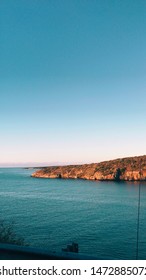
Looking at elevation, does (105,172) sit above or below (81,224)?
above

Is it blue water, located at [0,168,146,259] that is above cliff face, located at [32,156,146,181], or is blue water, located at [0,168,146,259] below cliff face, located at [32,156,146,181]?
below

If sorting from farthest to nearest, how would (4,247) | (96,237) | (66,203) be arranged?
1. (66,203)
2. (96,237)
3. (4,247)

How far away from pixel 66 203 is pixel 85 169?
98575 mm

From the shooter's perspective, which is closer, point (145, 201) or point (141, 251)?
point (141, 251)

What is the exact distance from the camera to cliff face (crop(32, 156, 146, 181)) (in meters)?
141

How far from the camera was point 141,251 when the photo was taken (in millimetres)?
33406

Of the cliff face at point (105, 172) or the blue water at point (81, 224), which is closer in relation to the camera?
→ the blue water at point (81, 224)

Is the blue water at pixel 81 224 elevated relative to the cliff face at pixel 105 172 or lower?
lower

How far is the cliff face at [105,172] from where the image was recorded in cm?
14088

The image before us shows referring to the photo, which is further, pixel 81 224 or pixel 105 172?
pixel 105 172

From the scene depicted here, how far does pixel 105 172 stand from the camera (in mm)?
149750

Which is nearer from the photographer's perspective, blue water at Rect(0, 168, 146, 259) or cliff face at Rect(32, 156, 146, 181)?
blue water at Rect(0, 168, 146, 259)

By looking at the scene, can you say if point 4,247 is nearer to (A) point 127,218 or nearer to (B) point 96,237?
(B) point 96,237
